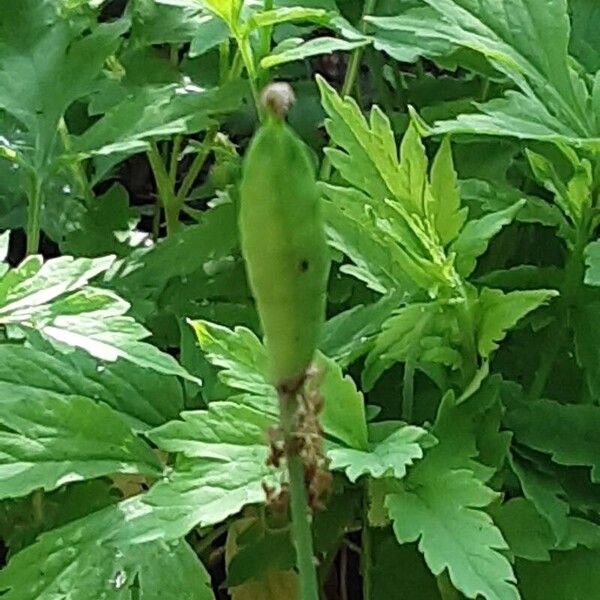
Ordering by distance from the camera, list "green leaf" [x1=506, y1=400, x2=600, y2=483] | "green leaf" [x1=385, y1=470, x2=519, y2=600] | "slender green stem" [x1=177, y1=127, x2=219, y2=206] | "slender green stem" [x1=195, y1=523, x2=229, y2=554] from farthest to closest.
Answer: "slender green stem" [x1=177, y1=127, x2=219, y2=206] → "slender green stem" [x1=195, y1=523, x2=229, y2=554] → "green leaf" [x1=506, y1=400, x2=600, y2=483] → "green leaf" [x1=385, y1=470, x2=519, y2=600]

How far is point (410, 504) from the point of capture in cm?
60

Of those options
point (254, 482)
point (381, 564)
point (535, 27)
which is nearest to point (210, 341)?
point (254, 482)

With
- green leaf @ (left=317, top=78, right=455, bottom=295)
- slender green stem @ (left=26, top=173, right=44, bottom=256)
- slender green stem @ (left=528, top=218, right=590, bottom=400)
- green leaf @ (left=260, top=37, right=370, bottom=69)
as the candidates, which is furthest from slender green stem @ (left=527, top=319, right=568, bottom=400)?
slender green stem @ (left=26, top=173, right=44, bottom=256)

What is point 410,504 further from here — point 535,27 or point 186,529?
point 535,27

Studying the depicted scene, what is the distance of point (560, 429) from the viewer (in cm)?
67

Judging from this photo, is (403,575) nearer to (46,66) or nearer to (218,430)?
(218,430)

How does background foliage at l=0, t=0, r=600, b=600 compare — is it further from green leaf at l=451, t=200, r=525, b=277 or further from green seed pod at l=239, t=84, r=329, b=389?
green seed pod at l=239, t=84, r=329, b=389

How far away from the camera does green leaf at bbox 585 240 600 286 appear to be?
24.8 inches

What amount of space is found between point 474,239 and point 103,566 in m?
0.25

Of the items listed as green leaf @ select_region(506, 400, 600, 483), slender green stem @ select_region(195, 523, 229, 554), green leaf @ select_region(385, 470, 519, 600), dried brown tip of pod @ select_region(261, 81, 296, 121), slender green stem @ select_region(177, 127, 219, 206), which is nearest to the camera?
dried brown tip of pod @ select_region(261, 81, 296, 121)

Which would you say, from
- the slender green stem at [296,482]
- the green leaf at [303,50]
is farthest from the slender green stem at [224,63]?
Result: the slender green stem at [296,482]

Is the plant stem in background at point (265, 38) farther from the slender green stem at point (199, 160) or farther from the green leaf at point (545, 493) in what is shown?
the green leaf at point (545, 493)

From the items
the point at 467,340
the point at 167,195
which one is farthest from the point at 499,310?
the point at 167,195

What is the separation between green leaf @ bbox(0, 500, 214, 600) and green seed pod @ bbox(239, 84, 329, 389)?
31cm
